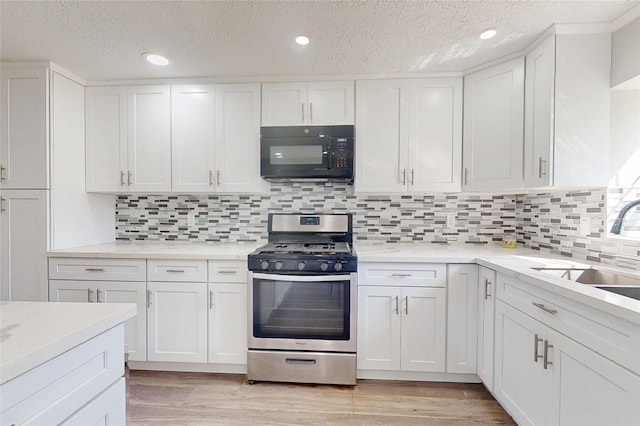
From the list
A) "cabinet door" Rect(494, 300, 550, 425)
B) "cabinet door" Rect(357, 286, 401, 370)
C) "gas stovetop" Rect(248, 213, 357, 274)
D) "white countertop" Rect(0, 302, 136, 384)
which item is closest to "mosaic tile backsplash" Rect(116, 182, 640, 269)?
"gas stovetop" Rect(248, 213, 357, 274)

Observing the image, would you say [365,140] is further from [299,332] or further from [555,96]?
[299,332]

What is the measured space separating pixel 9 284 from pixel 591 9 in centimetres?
413

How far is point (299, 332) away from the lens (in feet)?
6.61

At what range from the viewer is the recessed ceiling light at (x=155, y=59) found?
2014 millimetres

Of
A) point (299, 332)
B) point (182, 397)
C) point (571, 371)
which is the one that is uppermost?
point (571, 371)

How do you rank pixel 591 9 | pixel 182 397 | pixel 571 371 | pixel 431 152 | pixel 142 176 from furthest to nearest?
pixel 142 176 → pixel 431 152 → pixel 182 397 → pixel 591 9 → pixel 571 371

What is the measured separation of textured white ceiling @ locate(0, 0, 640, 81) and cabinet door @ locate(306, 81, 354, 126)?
105 millimetres

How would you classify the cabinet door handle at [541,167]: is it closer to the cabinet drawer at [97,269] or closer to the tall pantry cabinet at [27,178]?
the cabinet drawer at [97,269]

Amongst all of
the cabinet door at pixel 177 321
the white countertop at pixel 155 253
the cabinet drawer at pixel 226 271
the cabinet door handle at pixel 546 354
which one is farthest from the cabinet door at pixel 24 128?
the cabinet door handle at pixel 546 354

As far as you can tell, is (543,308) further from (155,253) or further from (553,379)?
(155,253)

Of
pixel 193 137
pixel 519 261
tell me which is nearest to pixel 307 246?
pixel 193 137

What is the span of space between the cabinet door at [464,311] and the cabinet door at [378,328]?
36 cm

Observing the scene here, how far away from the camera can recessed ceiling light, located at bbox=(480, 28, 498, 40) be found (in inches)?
68.9

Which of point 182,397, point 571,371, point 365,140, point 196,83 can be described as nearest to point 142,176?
point 196,83
